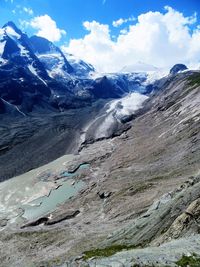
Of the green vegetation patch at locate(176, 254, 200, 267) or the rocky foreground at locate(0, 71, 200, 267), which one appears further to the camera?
the rocky foreground at locate(0, 71, 200, 267)

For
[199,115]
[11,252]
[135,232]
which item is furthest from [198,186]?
[199,115]

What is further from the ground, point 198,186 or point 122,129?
point 122,129

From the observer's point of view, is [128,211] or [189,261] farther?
[128,211]

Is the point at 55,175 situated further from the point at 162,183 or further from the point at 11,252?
the point at 11,252

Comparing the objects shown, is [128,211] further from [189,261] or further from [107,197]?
[189,261]

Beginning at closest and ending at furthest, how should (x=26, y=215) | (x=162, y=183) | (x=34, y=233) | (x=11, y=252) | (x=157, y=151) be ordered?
(x=11, y=252)
(x=34, y=233)
(x=162, y=183)
(x=26, y=215)
(x=157, y=151)

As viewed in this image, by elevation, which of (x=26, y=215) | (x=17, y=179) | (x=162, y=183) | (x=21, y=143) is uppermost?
(x=21, y=143)

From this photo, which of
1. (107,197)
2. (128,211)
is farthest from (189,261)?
(107,197)
